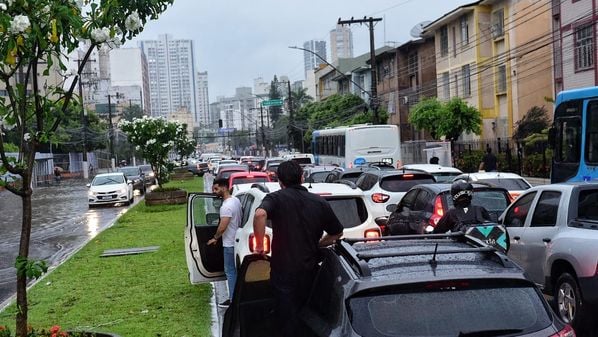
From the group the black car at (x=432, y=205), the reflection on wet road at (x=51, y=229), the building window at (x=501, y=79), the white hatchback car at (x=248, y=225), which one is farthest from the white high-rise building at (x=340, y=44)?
the white hatchback car at (x=248, y=225)

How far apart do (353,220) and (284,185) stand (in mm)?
3491

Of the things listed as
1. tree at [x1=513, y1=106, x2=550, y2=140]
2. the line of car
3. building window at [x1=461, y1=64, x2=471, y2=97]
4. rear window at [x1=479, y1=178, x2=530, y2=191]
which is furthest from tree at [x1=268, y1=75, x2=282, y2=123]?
the line of car

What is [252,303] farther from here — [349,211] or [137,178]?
[137,178]

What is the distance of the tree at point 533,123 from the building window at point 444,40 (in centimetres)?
A: 1239

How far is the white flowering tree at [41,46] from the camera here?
18.9 ft

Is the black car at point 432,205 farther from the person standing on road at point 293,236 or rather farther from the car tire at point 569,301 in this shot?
the person standing on road at point 293,236

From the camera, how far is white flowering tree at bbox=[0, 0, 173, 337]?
577 centimetres

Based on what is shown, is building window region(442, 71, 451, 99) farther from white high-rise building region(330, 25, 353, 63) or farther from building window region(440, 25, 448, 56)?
white high-rise building region(330, 25, 353, 63)

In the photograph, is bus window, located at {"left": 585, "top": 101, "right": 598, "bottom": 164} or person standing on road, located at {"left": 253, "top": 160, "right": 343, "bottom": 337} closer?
person standing on road, located at {"left": 253, "top": 160, "right": 343, "bottom": 337}

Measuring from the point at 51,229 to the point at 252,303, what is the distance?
62.4ft

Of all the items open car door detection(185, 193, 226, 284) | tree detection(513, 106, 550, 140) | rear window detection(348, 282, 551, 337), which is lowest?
open car door detection(185, 193, 226, 284)

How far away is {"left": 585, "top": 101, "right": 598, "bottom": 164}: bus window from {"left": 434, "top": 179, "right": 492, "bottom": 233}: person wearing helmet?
7740mm

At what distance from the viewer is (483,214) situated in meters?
8.27

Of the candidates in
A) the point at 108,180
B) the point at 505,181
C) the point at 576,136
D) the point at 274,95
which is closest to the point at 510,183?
the point at 505,181
